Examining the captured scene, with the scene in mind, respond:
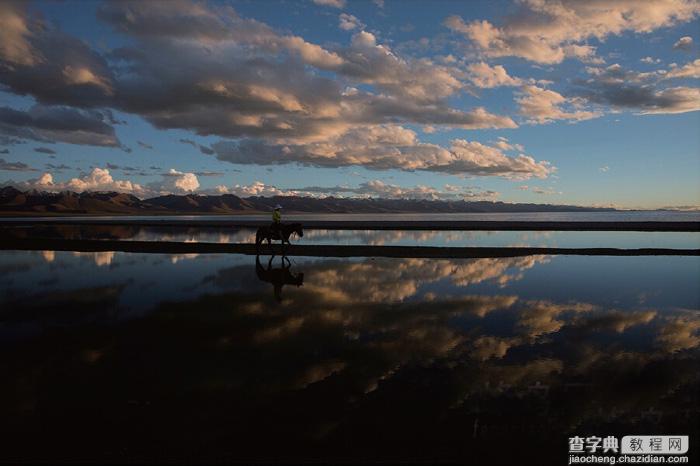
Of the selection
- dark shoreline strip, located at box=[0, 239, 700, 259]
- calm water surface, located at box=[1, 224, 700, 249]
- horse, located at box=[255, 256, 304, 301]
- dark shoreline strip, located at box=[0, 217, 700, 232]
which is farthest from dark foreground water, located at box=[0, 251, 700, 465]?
dark shoreline strip, located at box=[0, 217, 700, 232]

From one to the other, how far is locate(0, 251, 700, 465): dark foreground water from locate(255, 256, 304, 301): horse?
0.87 m

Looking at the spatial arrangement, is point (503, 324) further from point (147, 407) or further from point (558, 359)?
point (147, 407)

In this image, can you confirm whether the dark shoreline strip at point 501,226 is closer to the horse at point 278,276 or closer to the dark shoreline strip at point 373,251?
the dark shoreline strip at point 373,251

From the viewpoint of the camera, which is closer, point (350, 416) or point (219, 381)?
point (350, 416)

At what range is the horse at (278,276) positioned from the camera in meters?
15.7

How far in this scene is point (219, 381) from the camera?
22.4 ft

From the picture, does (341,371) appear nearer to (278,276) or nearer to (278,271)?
(278,276)

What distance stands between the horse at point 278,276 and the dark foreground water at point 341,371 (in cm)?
87

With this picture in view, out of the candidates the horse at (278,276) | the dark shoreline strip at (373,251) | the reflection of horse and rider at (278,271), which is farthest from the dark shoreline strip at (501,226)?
the horse at (278,276)

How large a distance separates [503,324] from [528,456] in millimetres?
5700

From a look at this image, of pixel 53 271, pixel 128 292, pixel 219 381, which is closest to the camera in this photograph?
pixel 219 381

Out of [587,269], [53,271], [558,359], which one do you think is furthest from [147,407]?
[587,269]

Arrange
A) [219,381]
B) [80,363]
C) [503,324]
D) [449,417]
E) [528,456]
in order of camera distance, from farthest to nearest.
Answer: [503,324], [80,363], [219,381], [449,417], [528,456]

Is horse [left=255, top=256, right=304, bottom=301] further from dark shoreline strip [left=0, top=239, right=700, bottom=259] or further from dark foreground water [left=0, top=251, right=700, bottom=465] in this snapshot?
dark shoreline strip [left=0, top=239, right=700, bottom=259]
